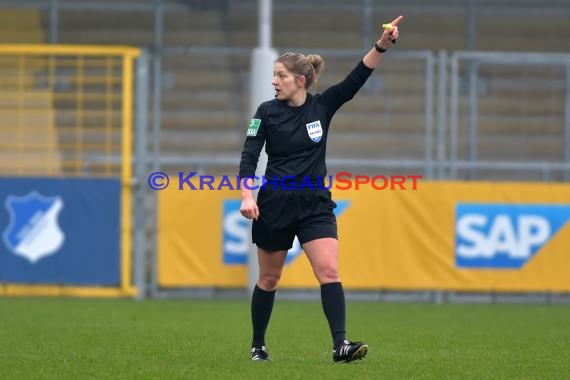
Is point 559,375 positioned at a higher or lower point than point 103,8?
lower

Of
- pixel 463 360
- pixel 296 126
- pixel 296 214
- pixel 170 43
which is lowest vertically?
pixel 463 360

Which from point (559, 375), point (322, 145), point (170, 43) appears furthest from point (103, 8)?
point (559, 375)

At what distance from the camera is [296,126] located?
23.4ft

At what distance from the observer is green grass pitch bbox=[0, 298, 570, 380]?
689cm

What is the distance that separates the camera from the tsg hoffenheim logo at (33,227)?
45.5 feet

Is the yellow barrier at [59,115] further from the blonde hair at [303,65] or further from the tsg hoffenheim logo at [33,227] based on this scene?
the blonde hair at [303,65]

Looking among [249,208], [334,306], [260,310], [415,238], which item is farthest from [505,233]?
[249,208]

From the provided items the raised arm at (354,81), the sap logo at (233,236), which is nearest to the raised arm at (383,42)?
the raised arm at (354,81)

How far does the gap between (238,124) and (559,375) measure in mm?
8442

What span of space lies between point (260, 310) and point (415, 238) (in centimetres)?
701

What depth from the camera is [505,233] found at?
14156 mm

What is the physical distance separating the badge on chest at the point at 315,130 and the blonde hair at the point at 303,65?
0.75ft

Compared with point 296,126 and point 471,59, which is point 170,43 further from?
point 296,126

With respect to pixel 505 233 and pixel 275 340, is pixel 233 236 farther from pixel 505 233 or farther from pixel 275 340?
pixel 275 340
